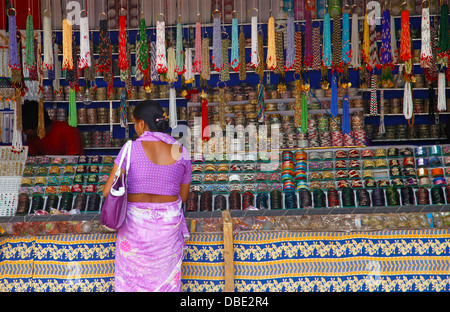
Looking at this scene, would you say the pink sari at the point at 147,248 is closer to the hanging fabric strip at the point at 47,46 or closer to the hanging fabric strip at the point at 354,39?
the hanging fabric strip at the point at 47,46

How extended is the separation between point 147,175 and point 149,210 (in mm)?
174

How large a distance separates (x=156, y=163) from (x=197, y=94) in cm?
406

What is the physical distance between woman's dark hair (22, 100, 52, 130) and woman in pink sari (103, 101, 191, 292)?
2927 millimetres

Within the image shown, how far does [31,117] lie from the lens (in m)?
5.31

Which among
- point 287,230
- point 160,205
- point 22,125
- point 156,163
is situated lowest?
point 287,230

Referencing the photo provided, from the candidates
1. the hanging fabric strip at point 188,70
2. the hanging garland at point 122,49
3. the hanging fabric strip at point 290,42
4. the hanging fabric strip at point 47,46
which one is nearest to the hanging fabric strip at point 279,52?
the hanging fabric strip at point 290,42

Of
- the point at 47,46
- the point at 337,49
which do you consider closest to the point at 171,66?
the point at 47,46

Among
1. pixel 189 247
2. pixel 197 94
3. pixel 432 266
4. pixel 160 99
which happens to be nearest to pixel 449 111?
pixel 197 94

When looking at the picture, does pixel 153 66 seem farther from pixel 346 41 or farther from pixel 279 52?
pixel 346 41

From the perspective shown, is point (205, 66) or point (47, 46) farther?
point (205, 66)

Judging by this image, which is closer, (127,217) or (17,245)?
(127,217)

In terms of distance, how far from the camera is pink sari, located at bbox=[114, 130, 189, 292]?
2.64 m

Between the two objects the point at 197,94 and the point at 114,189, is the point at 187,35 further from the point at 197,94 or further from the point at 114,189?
the point at 114,189

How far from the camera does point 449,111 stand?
255 inches
